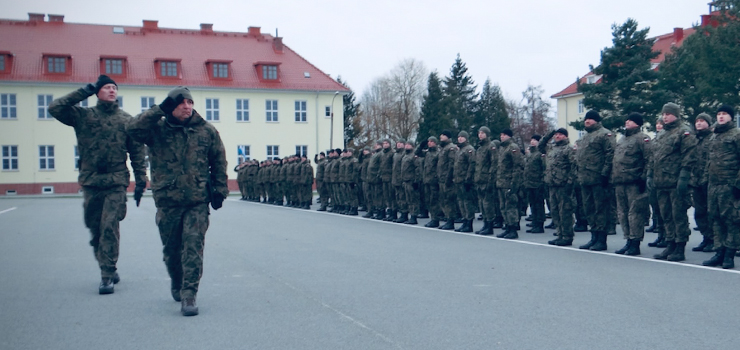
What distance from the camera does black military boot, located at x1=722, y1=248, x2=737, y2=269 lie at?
954cm

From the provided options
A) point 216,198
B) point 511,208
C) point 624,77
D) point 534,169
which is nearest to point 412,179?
point 534,169

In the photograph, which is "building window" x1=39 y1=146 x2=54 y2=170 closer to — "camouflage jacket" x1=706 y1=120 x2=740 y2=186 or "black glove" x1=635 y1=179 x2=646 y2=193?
"black glove" x1=635 y1=179 x2=646 y2=193

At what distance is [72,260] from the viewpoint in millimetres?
10914

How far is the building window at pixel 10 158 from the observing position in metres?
51.1

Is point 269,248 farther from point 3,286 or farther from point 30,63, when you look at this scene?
point 30,63

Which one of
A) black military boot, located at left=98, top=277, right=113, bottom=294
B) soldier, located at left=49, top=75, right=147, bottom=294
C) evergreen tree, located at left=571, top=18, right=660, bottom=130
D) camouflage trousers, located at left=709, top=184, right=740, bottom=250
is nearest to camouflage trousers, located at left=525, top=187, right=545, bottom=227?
camouflage trousers, located at left=709, top=184, right=740, bottom=250

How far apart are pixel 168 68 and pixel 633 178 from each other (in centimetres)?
4825

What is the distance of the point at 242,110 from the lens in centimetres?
5678

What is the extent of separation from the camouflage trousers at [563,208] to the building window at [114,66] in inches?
1816

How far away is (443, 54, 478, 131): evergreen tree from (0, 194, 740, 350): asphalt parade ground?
60833mm

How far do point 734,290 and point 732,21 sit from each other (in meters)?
39.5

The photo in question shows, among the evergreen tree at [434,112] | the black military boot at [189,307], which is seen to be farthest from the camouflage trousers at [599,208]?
the evergreen tree at [434,112]

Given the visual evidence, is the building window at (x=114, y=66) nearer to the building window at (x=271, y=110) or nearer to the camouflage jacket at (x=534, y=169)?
the building window at (x=271, y=110)

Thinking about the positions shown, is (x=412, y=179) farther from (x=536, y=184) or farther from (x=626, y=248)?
(x=626, y=248)
